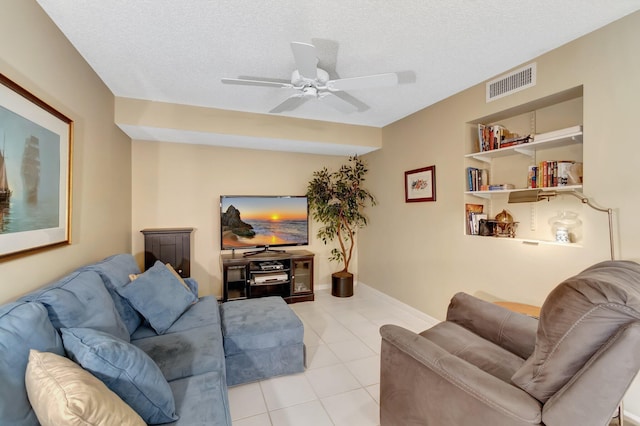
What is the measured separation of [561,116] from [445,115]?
3.23 ft

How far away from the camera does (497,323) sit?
1803 millimetres

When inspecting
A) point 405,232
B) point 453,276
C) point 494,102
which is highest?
point 494,102

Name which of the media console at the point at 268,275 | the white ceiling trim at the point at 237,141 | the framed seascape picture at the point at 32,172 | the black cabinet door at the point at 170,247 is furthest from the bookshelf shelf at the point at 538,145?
the black cabinet door at the point at 170,247

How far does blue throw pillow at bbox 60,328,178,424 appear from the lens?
1.07 m

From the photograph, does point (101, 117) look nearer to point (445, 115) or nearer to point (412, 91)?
point (412, 91)

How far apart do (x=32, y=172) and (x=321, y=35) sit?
6.21 feet

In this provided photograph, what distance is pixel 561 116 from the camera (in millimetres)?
2324

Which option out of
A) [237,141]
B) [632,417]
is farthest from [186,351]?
[632,417]

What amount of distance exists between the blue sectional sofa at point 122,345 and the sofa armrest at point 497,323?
1.58 m

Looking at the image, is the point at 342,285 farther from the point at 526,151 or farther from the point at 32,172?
the point at 32,172

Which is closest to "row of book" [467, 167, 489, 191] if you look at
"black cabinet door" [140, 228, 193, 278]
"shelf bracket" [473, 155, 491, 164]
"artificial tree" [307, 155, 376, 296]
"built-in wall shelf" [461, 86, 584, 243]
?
"built-in wall shelf" [461, 86, 584, 243]

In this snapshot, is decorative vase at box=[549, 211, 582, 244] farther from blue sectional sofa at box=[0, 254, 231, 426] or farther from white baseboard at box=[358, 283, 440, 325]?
blue sectional sofa at box=[0, 254, 231, 426]

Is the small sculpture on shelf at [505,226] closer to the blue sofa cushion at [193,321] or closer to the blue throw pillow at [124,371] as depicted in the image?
the blue sofa cushion at [193,321]

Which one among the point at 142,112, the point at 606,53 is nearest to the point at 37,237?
the point at 142,112
